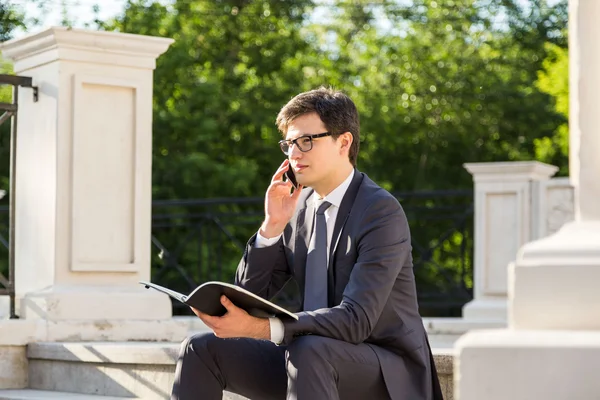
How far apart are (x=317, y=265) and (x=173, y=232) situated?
17.2 metres

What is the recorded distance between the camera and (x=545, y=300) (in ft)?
8.77

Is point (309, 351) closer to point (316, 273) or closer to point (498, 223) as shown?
point (316, 273)

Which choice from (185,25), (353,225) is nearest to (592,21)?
(353,225)

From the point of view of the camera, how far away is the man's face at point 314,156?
4266 millimetres

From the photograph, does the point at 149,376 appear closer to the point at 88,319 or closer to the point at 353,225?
the point at 88,319

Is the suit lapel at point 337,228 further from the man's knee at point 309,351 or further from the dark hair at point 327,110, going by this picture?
the man's knee at point 309,351

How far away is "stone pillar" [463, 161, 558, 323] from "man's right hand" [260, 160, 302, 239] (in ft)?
24.7

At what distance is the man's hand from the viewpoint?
385 cm

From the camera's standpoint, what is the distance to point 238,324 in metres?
3.87

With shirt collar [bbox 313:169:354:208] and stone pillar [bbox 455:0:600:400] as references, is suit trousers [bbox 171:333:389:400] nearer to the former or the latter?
shirt collar [bbox 313:169:354:208]

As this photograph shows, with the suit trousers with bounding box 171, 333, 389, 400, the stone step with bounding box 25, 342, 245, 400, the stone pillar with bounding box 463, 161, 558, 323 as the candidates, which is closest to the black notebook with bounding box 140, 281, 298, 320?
the suit trousers with bounding box 171, 333, 389, 400

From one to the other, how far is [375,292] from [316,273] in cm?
32

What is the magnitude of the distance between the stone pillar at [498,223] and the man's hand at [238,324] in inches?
318

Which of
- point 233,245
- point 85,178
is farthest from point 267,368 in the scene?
point 233,245
